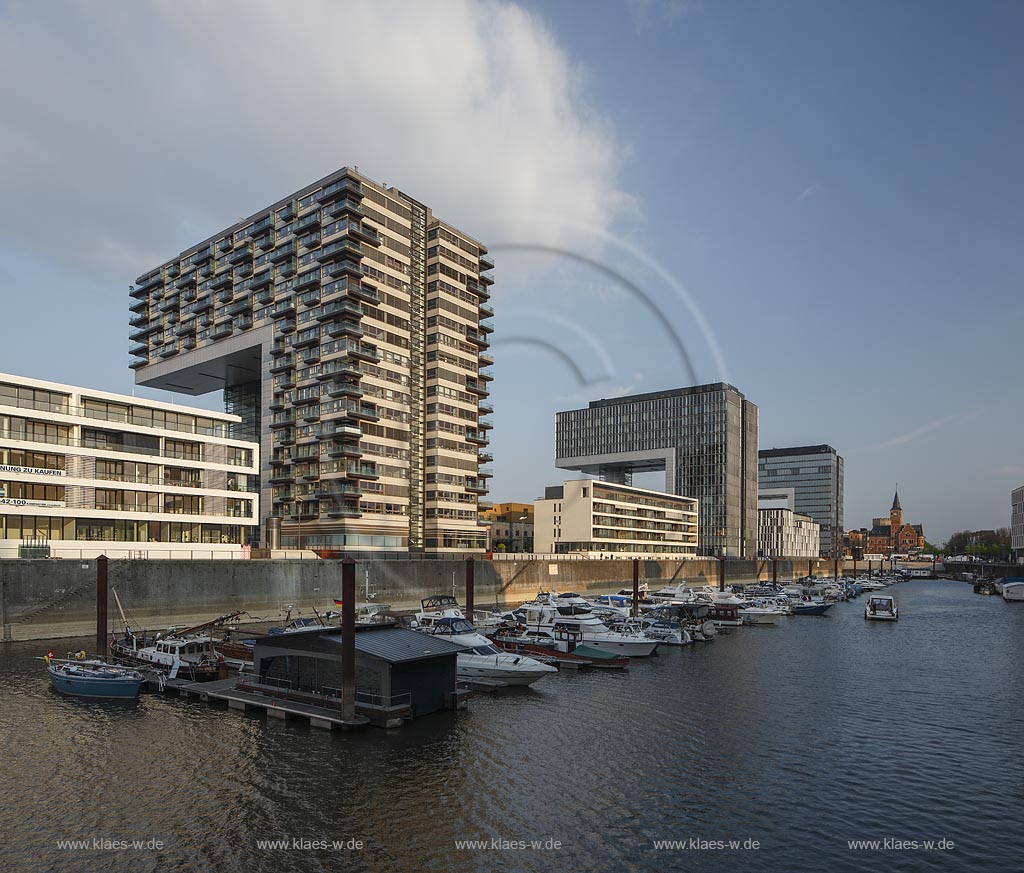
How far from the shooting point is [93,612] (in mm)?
68438

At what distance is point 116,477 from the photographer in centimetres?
8525

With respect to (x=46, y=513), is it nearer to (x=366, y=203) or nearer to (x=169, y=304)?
(x=366, y=203)

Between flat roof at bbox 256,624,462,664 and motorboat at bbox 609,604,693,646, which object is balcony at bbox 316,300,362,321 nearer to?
motorboat at bbox 609,604,693,646

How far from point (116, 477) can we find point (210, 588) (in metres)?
19.3

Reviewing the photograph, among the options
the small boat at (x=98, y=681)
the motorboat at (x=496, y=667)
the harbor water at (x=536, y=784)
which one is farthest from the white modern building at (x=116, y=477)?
the motorboat at (x=496, y=667)

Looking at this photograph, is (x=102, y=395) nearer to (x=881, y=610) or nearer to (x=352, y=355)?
(x=352, y=355)

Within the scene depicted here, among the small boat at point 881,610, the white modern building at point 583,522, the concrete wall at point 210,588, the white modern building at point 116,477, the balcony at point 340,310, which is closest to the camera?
the concrete wall at point 210,588

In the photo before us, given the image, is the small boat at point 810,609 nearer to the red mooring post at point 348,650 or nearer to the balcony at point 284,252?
the red mooring post at point 348,650

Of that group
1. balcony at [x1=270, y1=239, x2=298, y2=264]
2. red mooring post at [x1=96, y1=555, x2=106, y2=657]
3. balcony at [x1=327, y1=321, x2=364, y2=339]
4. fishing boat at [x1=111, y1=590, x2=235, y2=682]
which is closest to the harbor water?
fishing boat at [x1=111, y1=590, x2=235, y2=682]

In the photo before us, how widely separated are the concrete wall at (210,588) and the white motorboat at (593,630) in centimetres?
2765

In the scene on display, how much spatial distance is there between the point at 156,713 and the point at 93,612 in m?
33.5

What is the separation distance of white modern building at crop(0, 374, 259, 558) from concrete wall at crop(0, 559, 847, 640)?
10.5m

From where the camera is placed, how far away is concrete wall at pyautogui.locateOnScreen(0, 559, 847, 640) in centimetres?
6412

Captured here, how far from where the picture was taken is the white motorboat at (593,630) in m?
63.7
